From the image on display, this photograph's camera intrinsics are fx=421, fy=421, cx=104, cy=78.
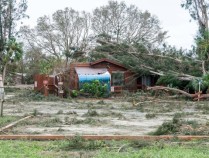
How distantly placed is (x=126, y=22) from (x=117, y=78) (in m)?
11.8

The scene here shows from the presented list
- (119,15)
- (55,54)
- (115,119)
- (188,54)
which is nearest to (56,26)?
(55,54)

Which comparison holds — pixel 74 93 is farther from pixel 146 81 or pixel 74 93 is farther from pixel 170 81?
pixel 146 81

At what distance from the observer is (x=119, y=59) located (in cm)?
3234

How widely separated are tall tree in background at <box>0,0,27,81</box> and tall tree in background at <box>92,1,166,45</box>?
842cm

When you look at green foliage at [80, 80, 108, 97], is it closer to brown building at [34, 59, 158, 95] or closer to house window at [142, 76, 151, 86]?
brown building at [34, 59, 158, 95]

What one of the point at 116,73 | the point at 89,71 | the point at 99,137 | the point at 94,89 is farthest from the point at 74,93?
the point at 99,137

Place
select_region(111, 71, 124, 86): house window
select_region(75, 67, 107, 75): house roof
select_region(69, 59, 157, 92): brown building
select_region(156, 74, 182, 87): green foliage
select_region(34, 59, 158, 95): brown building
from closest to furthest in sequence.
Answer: select_region(156, 74, 182, 87): green foliage < select_region(34, 59, 158, 95): brown building < select_region(75, 67, 107, 75): house roof < select_region(69, 59, 157, 92): brown building < select_region(111, 71, 124, 86): house window

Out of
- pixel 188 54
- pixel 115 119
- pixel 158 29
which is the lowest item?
pixel 115 119

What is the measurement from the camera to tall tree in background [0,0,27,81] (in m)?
41.7

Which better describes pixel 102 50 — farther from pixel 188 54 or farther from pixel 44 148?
pixel 44 148

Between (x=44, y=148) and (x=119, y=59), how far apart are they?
24673 millimetres

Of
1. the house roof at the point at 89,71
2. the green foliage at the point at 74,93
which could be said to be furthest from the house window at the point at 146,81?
the green foliage at the point at 74,93

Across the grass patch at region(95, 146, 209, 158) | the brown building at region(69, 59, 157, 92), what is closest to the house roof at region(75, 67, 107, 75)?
the brown building at region(69, 59, 157, 92)

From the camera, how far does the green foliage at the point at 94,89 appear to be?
98.1 ft
